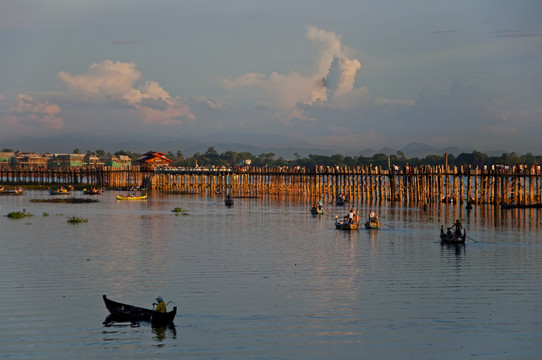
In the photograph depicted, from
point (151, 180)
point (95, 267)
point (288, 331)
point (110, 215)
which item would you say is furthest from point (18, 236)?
point (151, 180)

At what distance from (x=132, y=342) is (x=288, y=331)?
4.85m

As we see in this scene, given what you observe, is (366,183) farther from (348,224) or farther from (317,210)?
(348,224)

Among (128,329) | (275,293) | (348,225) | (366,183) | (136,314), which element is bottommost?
(128,329)

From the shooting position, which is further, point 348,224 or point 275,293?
point 348,224

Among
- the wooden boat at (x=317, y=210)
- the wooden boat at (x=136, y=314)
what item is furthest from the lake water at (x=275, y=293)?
the wooden boat at (x=317, y=210)

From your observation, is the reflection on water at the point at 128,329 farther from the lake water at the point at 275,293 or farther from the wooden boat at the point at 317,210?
the wooden boat at the point at 317,210

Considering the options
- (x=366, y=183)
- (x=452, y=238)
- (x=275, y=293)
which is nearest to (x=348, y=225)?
(x=452, y=238)

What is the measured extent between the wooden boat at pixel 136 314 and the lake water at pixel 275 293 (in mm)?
416

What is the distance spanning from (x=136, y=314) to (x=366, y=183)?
82.6 metres

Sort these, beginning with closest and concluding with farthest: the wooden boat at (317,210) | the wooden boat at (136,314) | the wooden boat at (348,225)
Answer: the wooden boat at (136,314) < the wooden boat at (348,225) < the wooden boat at (317,210)

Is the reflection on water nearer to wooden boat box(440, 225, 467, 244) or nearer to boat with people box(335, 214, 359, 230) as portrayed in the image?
wooden boat box(440, 225, 467, 244)

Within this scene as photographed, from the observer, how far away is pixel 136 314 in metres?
23.8

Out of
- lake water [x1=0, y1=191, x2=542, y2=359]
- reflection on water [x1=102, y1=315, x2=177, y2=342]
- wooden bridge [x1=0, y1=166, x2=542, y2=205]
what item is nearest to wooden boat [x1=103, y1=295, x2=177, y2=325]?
reflection on water [x1=102, y1=315, x2=177, y2=342]

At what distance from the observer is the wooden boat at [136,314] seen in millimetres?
23250
